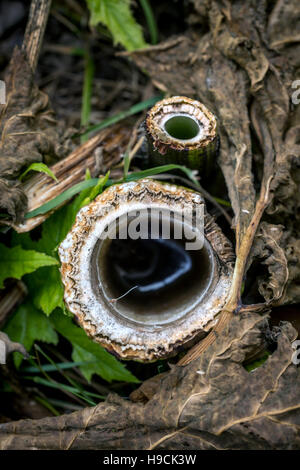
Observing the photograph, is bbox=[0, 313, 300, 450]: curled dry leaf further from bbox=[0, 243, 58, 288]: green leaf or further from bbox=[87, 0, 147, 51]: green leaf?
bbox=[87, 0, 147, 51]: green leaf

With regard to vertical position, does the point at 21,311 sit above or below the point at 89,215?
below

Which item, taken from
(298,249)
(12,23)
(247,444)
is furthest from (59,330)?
(12,23)

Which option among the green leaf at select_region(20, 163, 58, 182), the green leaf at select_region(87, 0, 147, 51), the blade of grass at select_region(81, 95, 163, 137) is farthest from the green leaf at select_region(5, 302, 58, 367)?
the green leaf at select_region(87, 0, 147, 51)

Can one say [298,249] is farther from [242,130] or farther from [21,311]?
[21,311]

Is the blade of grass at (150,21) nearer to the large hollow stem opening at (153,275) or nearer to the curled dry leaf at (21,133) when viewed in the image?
the curled dry leaf at (21,133)

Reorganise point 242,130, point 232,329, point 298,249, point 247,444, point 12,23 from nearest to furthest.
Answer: point 247,444 → point 232,329 → point 298,249 → point 242,130 → point 12,23
